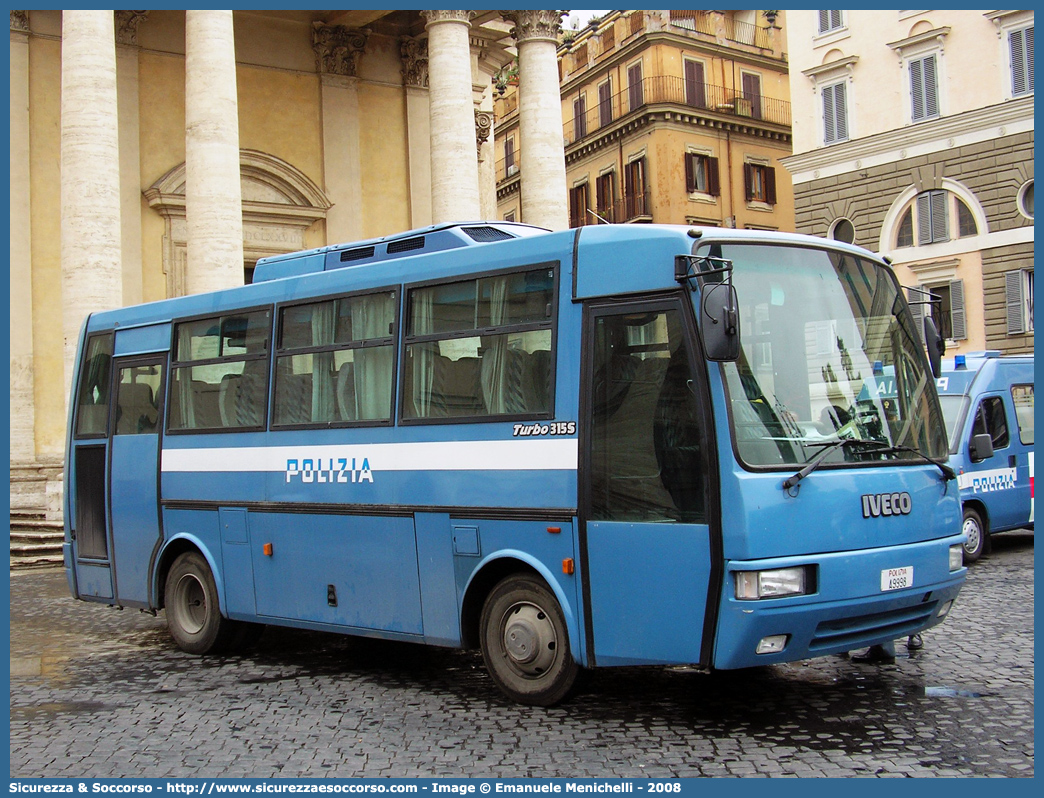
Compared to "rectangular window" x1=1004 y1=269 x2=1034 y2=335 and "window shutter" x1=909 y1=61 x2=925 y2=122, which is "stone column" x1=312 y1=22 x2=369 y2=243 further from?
"rectangular window" x1=1004 y1=269 x2=1034 y2=335

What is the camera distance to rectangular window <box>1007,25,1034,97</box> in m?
28.0

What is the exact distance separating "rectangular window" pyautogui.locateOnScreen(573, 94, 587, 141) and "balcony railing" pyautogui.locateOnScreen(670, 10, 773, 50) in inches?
202

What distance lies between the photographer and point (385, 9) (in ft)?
80.3

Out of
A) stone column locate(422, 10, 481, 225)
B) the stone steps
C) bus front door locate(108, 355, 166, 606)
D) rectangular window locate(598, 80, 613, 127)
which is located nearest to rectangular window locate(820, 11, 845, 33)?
rectangular window locate(598, 80, 613, 127)

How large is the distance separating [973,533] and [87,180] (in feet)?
Answer: 44.8

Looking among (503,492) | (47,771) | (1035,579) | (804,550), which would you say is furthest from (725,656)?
(1035,579)

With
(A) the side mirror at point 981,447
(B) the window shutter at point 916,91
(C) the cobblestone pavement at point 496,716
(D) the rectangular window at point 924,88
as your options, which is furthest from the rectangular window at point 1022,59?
(A) the side mirror at point 981,447

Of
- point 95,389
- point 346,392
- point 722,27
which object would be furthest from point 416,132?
point 722,27

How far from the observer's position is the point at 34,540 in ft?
59.3

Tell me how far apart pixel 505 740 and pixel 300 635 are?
4.64 meters

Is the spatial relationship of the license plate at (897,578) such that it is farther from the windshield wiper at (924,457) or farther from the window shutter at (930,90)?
the window shutter at (930,90)

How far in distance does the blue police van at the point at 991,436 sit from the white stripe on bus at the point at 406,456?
8.03 metres

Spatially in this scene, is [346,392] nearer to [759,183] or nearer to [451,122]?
[451,122]
